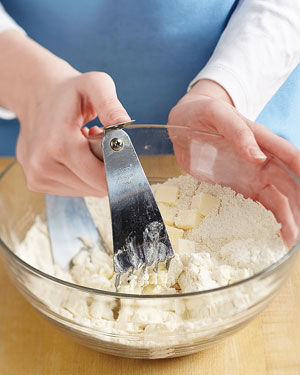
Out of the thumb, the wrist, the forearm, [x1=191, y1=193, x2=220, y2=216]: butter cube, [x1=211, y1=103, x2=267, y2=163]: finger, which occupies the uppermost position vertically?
[x1=211, y1=103, x2=267, y2=163]: finger

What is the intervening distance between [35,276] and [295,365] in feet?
1.13

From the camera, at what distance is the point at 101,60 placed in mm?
951

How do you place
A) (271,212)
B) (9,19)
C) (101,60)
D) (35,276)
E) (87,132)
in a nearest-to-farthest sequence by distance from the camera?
(35,276), (271,212), (87,132), (9,19), (101,60)

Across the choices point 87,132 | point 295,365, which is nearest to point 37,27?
point 87,132

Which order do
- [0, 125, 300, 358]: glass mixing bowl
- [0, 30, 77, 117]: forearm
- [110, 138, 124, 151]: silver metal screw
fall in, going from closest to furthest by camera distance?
1. [0, 125, 300, 358]: glass mixing bowl
2. [110, 138, 124, 151]: silver metal screw
3. [0, 30, 77, 117]: forearm

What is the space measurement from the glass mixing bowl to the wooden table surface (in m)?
0.05

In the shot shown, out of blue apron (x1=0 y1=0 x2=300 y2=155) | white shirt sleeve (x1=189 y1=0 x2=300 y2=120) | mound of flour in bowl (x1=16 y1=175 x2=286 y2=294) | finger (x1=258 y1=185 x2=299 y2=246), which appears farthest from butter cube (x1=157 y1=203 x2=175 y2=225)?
blue apron (x1=0 y1=0 x2=300 y2=155)

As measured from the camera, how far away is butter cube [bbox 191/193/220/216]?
0.62 meters

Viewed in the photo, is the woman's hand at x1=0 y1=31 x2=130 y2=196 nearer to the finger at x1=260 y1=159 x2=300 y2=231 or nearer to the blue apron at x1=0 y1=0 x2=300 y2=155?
the blue apron at x1=0 y1=0 x2=300 y2=155

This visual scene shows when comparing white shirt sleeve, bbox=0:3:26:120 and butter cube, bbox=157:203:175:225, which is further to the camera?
white shirt sleeve, bbox=0:3:26:120

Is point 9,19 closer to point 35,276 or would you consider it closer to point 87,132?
point 87,132

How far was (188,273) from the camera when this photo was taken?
1.71 ft

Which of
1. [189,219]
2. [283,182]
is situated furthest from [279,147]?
[189,219]

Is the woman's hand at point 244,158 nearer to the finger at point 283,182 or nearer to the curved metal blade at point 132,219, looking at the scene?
the finger at point 283,182
